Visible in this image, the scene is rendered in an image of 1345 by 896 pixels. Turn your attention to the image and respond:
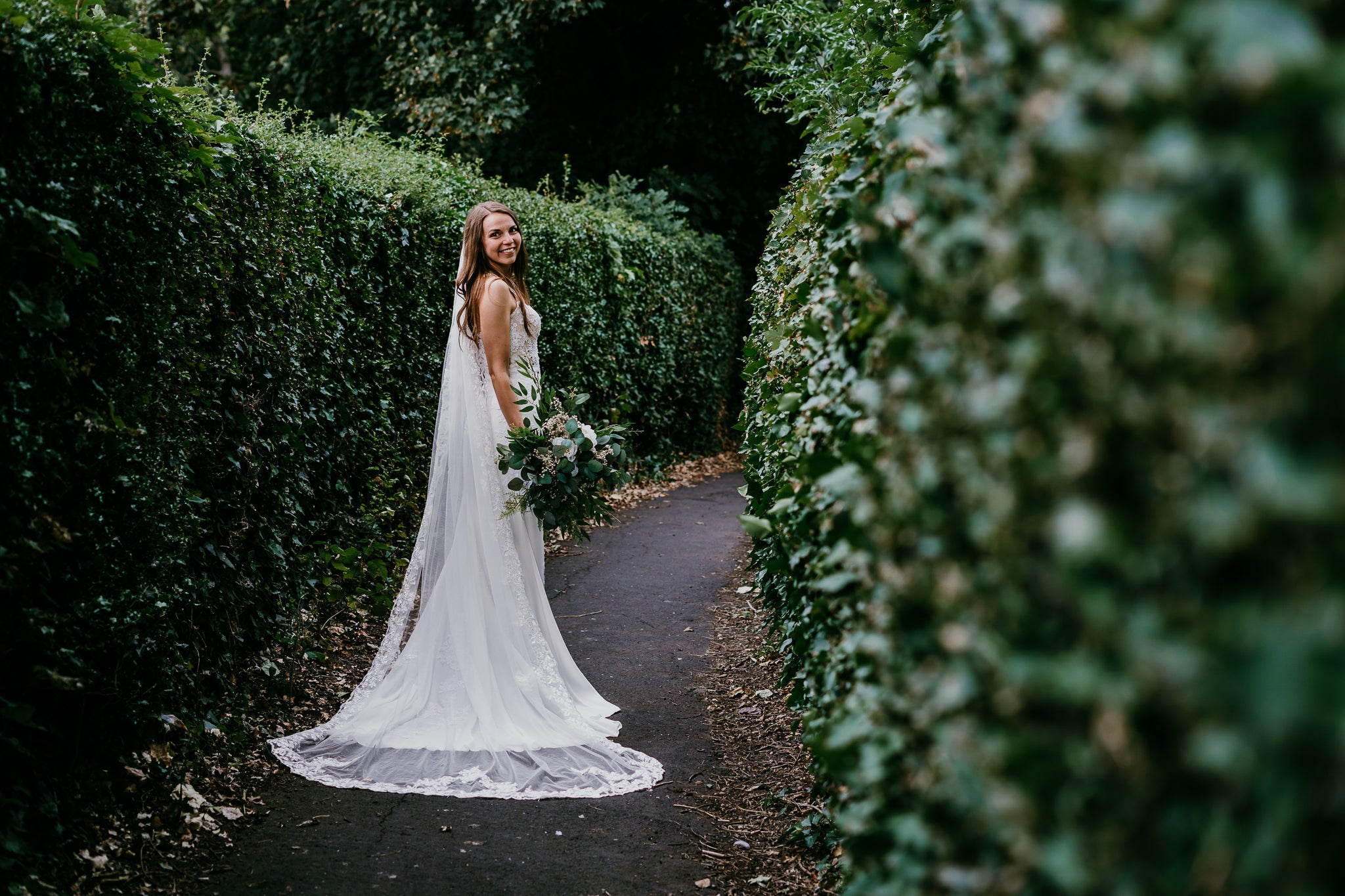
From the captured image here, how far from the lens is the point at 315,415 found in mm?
5645

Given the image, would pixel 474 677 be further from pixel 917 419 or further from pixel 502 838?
pixel 917 419

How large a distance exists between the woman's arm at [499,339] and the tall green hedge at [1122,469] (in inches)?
148

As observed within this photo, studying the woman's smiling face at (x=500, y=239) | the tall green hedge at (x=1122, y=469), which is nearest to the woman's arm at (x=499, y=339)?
the woman's smiling face at (x=500, y=239)

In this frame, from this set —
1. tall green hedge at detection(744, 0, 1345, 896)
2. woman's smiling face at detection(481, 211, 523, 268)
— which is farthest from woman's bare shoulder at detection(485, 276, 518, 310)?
tall green hedge at detection(744, 0, 1345, 896)

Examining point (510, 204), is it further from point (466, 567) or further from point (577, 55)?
point (577, 55)

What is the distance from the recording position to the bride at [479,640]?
4613 millimetres

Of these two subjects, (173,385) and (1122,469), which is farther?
(173,385)

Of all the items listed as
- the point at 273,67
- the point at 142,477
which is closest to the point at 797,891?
the point at 142,477

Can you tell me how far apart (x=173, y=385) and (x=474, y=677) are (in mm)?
1987

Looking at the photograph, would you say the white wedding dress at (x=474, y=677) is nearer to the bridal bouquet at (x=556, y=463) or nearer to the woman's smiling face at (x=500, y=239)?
the bridal bouquet at (x=556, y=463)

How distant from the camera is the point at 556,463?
5223 mm

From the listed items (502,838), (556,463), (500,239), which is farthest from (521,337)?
(502,838)

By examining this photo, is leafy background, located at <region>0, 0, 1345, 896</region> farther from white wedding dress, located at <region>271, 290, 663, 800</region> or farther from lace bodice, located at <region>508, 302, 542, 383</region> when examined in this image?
lace bodice, located at <region>508, 302, 542, 383</region>

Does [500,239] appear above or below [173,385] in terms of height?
above
